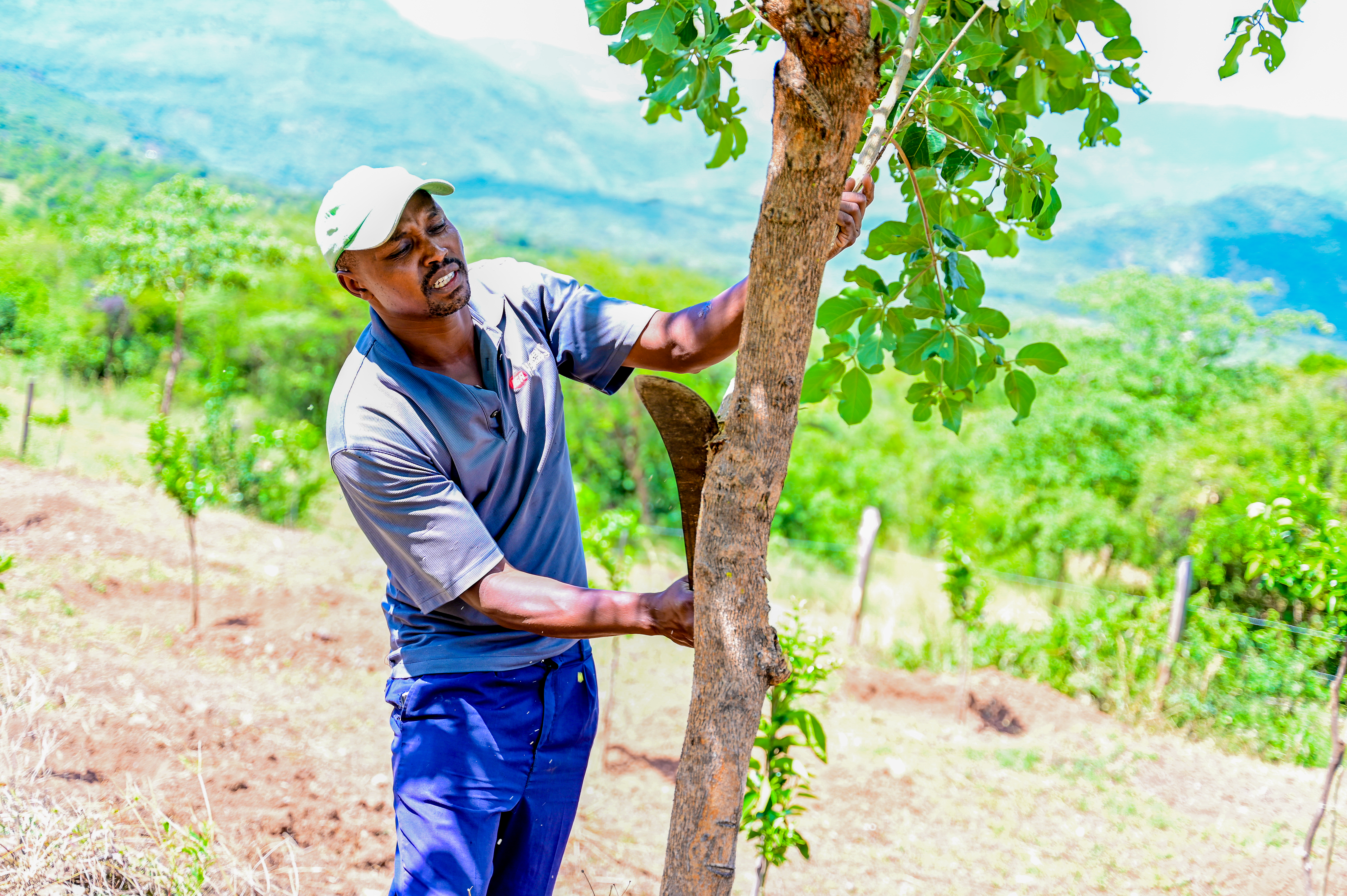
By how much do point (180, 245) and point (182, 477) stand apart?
5.65 m

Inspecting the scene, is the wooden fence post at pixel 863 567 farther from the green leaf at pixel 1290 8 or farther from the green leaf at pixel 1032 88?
the green leaf at pixel 1032 88

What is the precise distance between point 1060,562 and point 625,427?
5.49m

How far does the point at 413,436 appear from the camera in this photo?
1.57 meters

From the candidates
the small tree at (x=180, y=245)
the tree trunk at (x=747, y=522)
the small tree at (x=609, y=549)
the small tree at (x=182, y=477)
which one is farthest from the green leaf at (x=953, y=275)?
the small tree at (x=180, y=245)

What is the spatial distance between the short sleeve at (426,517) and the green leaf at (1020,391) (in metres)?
1.13

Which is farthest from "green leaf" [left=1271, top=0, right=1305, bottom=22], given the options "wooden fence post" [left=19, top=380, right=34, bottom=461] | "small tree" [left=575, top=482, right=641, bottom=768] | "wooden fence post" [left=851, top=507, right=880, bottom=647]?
"wooden fence post" [left=19, top=380, right=34, bottom=461]

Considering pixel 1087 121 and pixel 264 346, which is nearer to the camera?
pixel 1087 121

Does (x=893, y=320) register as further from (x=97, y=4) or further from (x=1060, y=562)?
(x=97, y=4)

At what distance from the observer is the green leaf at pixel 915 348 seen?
5.74 feet

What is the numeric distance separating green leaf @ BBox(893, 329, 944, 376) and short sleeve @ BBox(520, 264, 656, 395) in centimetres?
52

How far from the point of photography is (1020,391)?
1.86 m

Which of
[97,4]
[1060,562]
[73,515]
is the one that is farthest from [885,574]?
[97,4]

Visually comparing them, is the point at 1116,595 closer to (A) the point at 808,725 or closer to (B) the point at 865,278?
(A) the point at 808,725

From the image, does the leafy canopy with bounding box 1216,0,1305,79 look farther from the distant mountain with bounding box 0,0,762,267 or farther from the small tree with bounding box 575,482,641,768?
the distant mountain with bounding box 0,0,762,267
